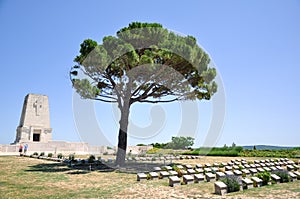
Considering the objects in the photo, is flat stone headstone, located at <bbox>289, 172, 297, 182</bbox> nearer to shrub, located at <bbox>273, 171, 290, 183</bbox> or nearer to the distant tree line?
shrub, located at <bbox>273, 171, 290, 183</bbox>

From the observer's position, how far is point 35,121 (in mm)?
31781

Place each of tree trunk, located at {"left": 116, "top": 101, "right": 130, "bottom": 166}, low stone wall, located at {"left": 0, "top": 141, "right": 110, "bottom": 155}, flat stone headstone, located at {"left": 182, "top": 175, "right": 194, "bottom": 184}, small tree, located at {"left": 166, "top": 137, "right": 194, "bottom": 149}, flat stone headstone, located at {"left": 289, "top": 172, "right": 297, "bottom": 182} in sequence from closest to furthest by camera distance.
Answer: flat stone headstone, located at {"left": 182, "top": 175, "right": 194, "bottom": 184}
flat stone headstone, located at {"left": 289, "top": 172, "right": 297, "bottom": 182}
tree trunk, located at {"left": 116, "top": 101, "right": 130, "bottom": 166}
low stone wall, located at {"left": 0, "top": 141, "right": 110, "bottom": 155}
small tree, located at {"left": 166, "top": 137, "right": 194, "bottom": 149}

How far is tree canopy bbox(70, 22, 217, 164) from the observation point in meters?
14.3

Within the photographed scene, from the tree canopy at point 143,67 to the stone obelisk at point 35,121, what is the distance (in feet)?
60.0

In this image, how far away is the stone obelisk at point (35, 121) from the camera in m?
30.9

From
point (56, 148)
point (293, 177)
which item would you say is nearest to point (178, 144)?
point (56, 148)

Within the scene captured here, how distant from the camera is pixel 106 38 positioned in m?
15.2

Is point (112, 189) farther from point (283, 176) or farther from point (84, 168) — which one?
point (283, 176)

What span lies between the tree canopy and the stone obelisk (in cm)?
1827

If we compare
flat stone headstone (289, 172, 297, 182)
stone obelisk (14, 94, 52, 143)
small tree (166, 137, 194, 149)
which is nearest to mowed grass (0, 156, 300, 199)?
flat stone headstone (289, 172, 297, 182)

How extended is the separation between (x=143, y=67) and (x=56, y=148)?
2094 centimetres

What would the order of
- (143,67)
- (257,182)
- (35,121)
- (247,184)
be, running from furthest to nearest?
(35,121) → (143,67) → (257,182) → (247,184)

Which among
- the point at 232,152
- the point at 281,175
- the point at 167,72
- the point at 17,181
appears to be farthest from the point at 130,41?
the point at 232,152

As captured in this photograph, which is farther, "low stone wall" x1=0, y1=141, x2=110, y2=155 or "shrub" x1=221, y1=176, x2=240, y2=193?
"low stone wall" x1=0, y1=141, x2=110, y2=155
